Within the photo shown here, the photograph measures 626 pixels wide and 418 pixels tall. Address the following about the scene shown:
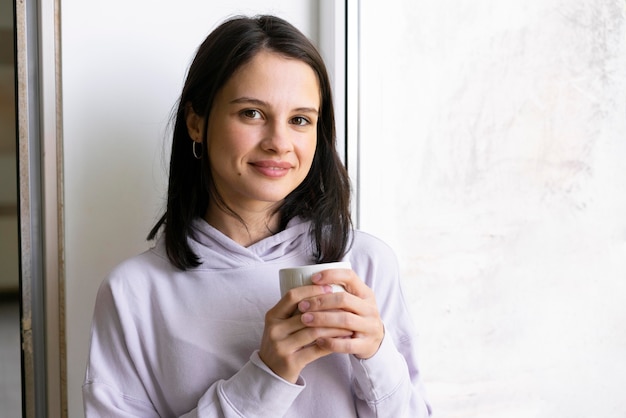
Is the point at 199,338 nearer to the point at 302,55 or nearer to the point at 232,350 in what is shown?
the point at 232,350

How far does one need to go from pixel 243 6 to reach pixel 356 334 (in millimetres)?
651

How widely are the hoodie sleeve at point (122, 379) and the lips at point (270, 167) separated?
26 centimetres

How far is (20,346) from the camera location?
1133 millimetres

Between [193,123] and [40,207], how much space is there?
1.01ft

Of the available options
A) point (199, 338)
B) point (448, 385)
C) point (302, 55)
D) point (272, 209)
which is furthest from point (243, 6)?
point (448, 385)

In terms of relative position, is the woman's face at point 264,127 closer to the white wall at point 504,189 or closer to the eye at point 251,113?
the eye at point 251,113

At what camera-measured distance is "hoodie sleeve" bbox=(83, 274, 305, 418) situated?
0.94 metres

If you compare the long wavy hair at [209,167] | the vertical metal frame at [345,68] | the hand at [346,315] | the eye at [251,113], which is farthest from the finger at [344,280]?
the vertical metal frame at [345,68]

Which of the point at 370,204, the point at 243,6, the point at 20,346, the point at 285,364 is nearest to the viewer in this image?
the point at 285,364

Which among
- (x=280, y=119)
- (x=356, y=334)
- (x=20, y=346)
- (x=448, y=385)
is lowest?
(x=448, y=385)

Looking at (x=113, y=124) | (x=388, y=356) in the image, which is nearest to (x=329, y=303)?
(x=388, y=356)

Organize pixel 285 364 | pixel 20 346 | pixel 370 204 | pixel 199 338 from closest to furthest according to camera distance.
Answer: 1. pixel 285 364
2. pixel 199 338
3. pixel 20 346
4. pixel 370 204

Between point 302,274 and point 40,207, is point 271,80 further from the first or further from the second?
point 40,207

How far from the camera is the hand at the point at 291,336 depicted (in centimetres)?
89
